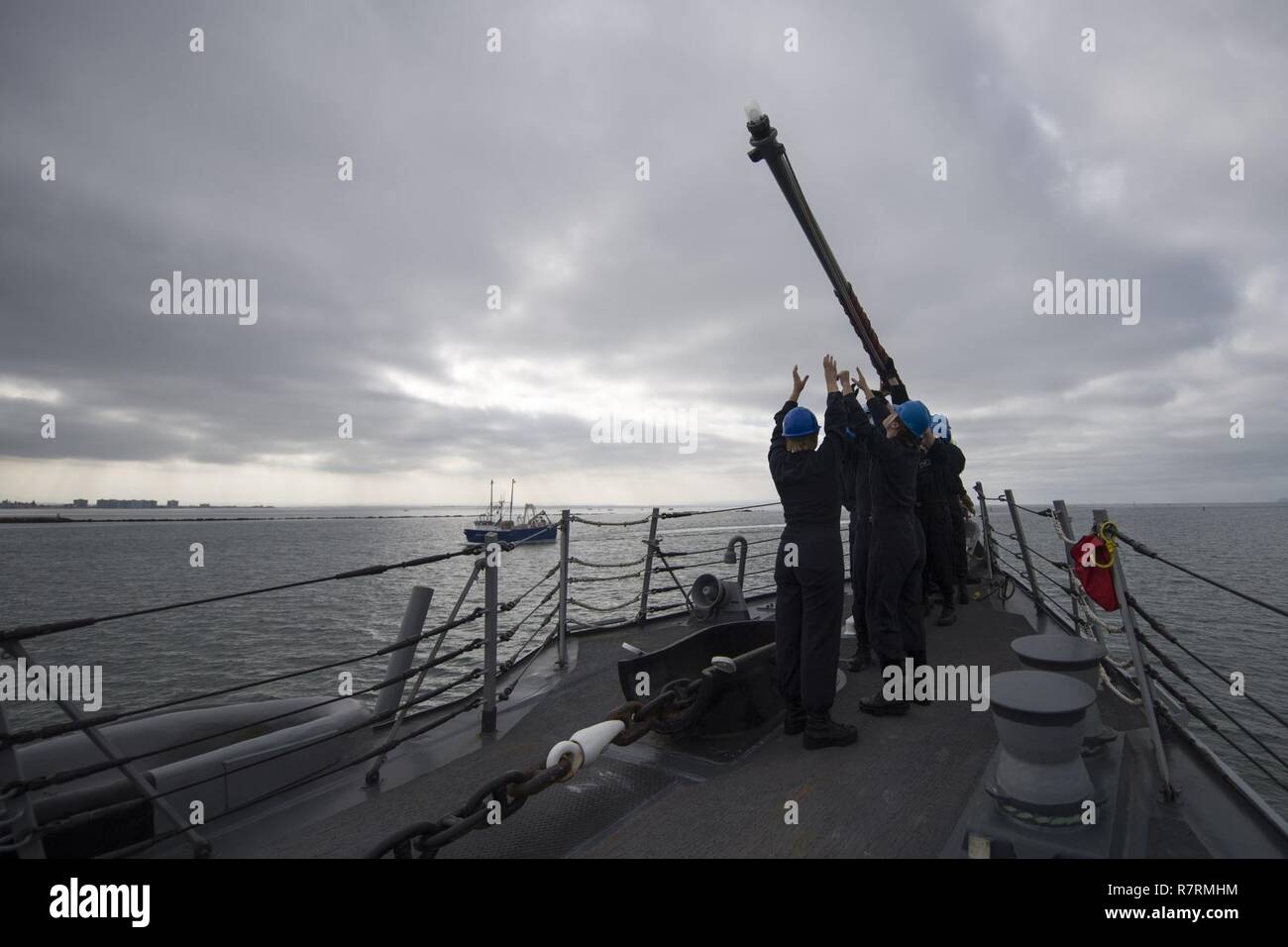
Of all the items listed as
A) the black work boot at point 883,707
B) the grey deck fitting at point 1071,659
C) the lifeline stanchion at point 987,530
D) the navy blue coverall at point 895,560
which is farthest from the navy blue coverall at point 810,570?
the lifeline stanchion at point 987,530

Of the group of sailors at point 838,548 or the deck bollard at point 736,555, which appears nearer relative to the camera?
the group of sailors at point 838,548

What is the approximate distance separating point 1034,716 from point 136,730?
507 cm

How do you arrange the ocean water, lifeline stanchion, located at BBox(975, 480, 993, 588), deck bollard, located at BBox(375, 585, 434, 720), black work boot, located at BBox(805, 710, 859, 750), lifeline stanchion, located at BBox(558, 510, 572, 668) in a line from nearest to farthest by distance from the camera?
1. black work boot, located at BBox(805, 710, 859, 750)
2. deck bollard, located at BBox(375, 585, 434, 720)
3. lifeline stanchion, located at BBox(558, 510, 572, 668)
4. lifeline stanchion, located at BBox(975, 480, 993, 588)
5. the ocean water

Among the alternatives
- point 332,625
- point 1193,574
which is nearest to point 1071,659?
point 1193,574

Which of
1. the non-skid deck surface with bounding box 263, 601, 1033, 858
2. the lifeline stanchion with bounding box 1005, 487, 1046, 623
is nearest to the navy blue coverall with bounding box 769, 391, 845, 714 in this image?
the non-skid deck surface with bounding box 263, 601, 1033, 858

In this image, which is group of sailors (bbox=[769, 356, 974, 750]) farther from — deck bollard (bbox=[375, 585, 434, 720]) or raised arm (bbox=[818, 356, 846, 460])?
deck bollard (bbox=[375, 585, 434, 720])

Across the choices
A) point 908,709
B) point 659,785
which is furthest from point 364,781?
point 908,709

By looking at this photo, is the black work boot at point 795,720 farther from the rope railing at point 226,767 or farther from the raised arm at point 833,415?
the rope railing at point 226,767

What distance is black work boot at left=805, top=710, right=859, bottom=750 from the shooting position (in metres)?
Answer: 3.59

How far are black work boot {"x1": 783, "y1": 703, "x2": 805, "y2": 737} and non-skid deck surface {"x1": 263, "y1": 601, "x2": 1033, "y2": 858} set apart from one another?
7 centimetres

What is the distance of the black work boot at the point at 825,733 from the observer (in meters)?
3.59

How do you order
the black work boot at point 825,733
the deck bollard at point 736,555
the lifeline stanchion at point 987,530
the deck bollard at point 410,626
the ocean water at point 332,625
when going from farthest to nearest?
the ocean water at point 332,625 → the lifeline stanchion at point 987,530 → the deck bollard at point 736,555 → the deck bollard at point 410,626 → the black work boot at point 825,733

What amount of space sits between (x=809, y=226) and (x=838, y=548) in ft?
8.02

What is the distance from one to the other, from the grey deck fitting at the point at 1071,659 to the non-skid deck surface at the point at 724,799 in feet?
1.74
